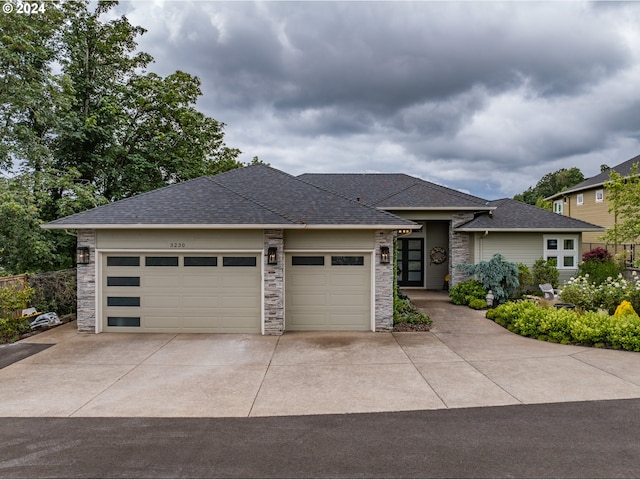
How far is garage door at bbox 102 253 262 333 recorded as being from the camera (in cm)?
967

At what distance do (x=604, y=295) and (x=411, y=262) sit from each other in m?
7.68

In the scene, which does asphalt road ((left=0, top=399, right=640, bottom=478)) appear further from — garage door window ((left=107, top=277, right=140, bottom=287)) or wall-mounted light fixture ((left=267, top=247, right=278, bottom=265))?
garage door window ((left=107, top=277, right=140, bottom=287))

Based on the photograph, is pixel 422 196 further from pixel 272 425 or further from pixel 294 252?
pixel 272 425

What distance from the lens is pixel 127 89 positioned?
16375 millimetres

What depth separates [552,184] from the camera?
5859 cm

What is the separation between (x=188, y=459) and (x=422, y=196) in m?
13.4

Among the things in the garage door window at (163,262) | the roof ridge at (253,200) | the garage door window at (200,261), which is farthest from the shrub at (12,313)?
the roof ridge at (253,200)

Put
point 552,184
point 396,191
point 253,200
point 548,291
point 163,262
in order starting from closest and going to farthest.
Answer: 1. point 163,262
2. point 253,200
3. point 548,291
4. point 396,191
5. point 552,184

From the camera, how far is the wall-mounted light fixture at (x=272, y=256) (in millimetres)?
9430

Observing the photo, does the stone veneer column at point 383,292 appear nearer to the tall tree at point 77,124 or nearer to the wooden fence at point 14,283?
the wooden fence at point 14,283

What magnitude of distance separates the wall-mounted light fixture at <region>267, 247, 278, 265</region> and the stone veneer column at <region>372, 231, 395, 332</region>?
258 cm

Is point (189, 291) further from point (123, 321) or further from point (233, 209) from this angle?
point (233, 209)

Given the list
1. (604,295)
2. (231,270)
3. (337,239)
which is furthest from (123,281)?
(604,295)

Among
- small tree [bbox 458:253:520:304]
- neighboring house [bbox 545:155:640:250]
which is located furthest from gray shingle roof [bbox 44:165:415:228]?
neighboring house [bbox 545:155:640:250]
